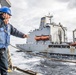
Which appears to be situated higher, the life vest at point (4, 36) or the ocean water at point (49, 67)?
the life vest at point (4, 36)

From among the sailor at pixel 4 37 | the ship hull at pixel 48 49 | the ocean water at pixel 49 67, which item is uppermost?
the sailor at pixel 4 37

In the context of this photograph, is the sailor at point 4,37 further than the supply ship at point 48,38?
No

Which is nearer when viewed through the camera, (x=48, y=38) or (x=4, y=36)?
(x=4, y=36)

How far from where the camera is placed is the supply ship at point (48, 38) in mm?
40281

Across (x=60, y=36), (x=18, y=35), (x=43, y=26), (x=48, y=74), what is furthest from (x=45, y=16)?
(x=18, y=35)

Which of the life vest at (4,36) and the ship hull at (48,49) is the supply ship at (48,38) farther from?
the life vest at (4,36)

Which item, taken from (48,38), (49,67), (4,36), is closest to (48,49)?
(48,38)

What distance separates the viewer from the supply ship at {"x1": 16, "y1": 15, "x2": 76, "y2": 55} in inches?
1586

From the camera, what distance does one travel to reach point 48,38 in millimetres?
43781

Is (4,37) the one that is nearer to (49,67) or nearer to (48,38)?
(49,67)

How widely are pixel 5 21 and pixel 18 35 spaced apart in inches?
19.0

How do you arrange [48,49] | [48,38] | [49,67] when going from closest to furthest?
1. [49,67]
2. [48,49]
3. [48,38]

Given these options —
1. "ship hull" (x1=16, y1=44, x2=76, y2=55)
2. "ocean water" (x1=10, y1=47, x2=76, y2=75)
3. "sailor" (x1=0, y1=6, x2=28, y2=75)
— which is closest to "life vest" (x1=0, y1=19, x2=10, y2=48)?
"sailor" (x1=0, y1=6, x2=28, y2=75)

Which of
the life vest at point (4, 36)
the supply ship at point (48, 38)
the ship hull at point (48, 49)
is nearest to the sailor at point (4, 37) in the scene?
the life vest at point (4, 36)
